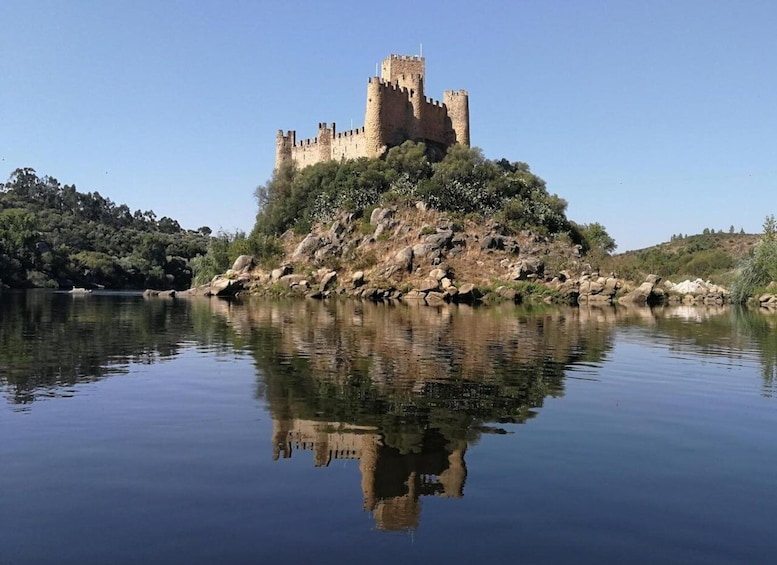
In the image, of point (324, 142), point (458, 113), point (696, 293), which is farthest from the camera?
point (324, 142)

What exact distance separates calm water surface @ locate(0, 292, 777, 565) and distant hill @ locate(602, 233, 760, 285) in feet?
176

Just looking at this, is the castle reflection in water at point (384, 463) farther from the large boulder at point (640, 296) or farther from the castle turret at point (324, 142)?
the castle turret at point (324, 142)

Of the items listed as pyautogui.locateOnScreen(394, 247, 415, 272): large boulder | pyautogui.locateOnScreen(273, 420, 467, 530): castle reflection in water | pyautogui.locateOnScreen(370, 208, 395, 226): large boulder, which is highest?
pyautogui.locateOnScreen(370, 208, 395, 226): large boulder

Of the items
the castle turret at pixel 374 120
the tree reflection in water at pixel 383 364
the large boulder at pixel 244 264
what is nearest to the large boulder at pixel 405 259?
the castle turret at pixel 374 120

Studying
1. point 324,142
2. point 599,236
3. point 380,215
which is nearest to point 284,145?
point 324,142

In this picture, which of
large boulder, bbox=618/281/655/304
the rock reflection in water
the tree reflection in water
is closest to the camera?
the rock reflection in water

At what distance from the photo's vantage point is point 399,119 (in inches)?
2970

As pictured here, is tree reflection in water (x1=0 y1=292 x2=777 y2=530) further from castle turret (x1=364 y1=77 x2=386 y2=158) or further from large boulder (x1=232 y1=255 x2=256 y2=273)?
castle turret (x1=364 y1=77 x2=386 y2=158)

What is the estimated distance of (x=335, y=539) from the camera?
Answer: 6.76 m

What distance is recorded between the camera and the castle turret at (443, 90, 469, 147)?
7888 centimetres

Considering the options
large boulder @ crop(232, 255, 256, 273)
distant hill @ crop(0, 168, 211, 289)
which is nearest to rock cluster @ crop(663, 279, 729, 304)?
large boulder @ crop(232, 255, 256, 273)

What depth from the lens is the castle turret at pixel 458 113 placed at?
7888cm

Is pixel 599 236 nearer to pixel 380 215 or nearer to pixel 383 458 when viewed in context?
pixel 380 215

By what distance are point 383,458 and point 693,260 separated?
4625 inches
